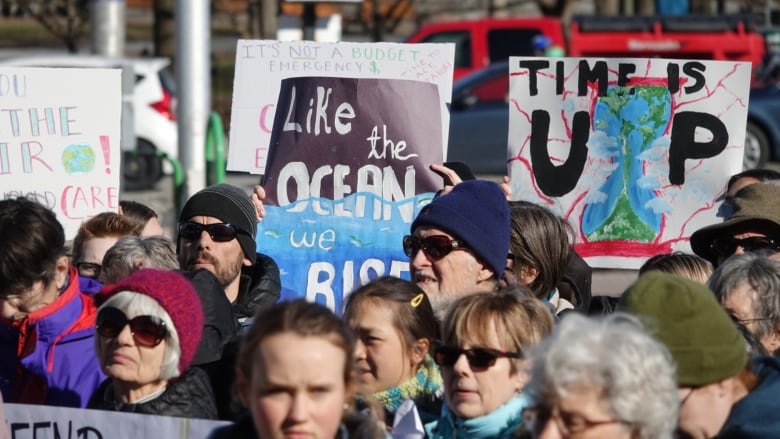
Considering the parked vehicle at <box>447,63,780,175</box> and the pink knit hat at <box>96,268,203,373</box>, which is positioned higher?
the pink knit hat at <box>96,268,203,373</box>

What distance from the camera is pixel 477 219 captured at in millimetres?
4445

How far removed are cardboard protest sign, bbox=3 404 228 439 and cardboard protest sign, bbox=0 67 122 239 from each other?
226cm

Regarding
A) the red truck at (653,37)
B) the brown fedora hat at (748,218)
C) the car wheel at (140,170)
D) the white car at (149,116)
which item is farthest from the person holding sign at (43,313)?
the red truck at (653,37)

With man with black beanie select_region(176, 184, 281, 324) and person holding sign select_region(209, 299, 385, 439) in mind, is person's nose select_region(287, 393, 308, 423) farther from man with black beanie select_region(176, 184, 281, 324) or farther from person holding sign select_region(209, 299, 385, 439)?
man with black beanie select_region(176, 184, 281, 324)

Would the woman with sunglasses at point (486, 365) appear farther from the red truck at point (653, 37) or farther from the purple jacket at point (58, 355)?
the red truck at point (653, 37)

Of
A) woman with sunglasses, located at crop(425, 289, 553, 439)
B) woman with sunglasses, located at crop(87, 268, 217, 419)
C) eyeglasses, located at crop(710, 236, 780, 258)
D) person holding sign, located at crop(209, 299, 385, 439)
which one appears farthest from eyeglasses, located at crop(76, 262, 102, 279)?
person holding sign, located at crop(209, 299, 385, 439)

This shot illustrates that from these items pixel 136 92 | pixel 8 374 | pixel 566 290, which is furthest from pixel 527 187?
pixel 136 92

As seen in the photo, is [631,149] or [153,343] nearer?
[153,343]

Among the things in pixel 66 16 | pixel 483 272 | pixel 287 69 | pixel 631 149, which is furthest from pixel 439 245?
pixel 66 16

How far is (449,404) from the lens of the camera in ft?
11.9

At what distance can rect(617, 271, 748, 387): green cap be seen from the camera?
312 cm

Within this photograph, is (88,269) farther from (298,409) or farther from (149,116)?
(149,116)

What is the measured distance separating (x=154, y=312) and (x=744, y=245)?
7.79 ft

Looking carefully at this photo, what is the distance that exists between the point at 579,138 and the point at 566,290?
4.11 ft
